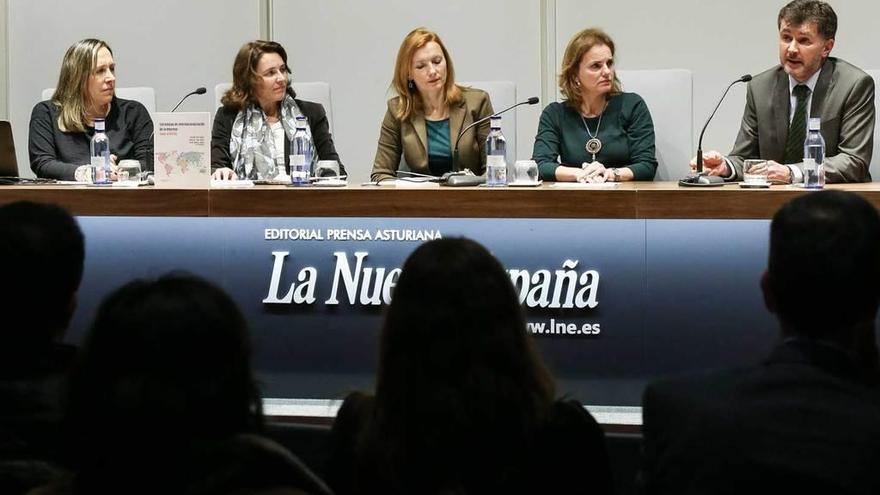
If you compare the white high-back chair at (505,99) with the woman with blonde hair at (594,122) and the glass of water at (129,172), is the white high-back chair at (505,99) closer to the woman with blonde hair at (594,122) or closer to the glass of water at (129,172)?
the woman with blonde hair at (594,122)

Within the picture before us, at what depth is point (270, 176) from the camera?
175 inches

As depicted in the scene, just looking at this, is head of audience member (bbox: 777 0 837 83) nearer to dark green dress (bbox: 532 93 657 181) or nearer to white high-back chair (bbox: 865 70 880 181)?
white high-back chair (bbox: 865 70 880 181)

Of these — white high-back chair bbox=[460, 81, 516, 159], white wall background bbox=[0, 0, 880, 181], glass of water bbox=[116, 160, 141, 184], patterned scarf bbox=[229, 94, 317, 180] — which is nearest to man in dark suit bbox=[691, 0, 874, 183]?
white high-back chair bbox=[460, 81, 516, 159]

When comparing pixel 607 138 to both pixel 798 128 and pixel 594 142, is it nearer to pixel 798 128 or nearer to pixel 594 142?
pixel 594 142

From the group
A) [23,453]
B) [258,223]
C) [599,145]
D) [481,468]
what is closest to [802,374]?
[481,468]

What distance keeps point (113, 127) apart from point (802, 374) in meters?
3.77

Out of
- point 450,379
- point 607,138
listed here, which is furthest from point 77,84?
point 450,379

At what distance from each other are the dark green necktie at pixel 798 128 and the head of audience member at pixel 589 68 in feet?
2.12

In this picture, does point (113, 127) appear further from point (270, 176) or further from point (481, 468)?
point (481, 468)

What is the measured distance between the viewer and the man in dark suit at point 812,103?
3.73 metres

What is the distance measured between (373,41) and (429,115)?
154 cm

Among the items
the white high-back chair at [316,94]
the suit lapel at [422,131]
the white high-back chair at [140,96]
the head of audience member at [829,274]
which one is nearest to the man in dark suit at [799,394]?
the head of audience member at [829,274]

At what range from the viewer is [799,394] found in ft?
4.41

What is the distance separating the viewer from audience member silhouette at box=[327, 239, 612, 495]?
1427mm
